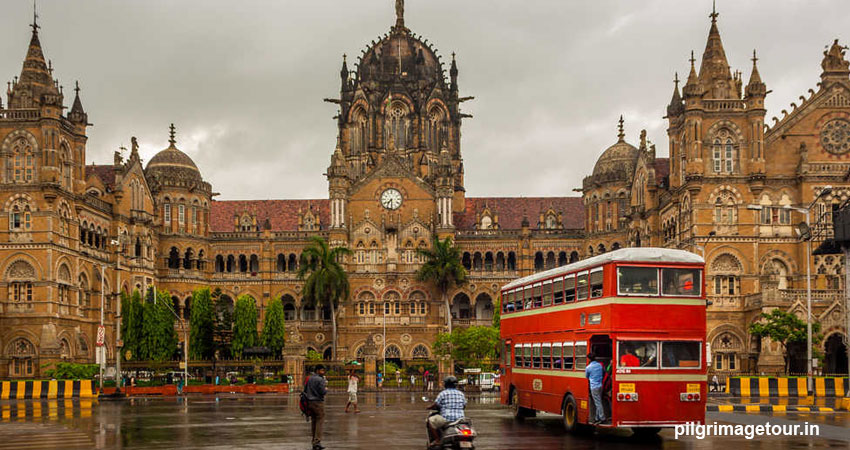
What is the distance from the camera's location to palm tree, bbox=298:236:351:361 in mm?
87562

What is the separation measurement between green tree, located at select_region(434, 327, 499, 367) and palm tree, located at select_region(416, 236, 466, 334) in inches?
405

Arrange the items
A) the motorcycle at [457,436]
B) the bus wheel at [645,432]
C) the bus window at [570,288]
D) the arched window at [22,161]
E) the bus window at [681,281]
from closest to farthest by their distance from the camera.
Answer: the motorcycle at [457,436] → the bus window at [681,281] → the bus wheel at [645,432] → the bus window at [570,288] → the arched window at [22,161]

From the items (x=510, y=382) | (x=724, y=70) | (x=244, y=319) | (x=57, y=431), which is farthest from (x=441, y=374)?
(x=57, y=431)

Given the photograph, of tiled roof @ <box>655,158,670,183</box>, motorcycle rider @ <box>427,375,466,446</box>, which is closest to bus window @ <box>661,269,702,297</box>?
motorcycle rider @ <box>427,375,466,446</box>

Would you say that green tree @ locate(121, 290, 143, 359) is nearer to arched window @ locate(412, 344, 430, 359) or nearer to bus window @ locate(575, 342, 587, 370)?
arched window @ locate(412, 344, 430, 359)

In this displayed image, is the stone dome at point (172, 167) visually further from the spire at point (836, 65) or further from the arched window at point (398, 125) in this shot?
the spire at point (836, 65)

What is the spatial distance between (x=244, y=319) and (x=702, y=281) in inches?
2295

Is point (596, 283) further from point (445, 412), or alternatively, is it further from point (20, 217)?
point (20, 217)

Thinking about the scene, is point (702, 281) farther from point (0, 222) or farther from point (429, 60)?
point (429, 60)

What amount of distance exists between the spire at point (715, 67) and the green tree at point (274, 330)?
38.7 metres

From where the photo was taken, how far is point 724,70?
71.2m

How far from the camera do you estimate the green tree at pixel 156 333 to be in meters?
76.2

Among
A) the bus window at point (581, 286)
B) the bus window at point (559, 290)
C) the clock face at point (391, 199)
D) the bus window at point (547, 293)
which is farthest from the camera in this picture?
the clock face at point (391, 199)

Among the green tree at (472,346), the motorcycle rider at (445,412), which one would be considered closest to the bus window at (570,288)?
the motorcycle rider at (445,412)
